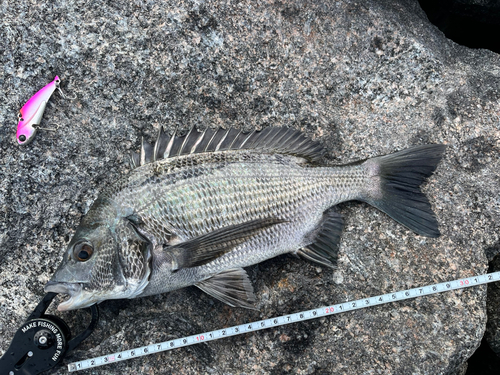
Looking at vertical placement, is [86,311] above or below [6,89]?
below

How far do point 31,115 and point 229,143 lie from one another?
1.24 metres

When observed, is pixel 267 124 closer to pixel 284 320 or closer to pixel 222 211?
pixel 222 211

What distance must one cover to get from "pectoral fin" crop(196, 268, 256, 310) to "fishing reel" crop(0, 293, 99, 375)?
815mm

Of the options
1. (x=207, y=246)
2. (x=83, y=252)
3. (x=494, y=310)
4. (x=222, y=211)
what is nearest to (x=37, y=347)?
(x=83, y=252)

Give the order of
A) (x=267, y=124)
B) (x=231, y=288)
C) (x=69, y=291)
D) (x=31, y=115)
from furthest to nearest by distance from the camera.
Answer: (x=267, y=124)
(x=31, y=115)
(x=231, y=288)
(x=69, y=291)

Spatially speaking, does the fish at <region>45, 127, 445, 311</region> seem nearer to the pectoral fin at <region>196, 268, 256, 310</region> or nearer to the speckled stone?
the pectoral fin at <region>196, 268, 256, 310</region>

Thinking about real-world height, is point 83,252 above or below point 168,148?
below

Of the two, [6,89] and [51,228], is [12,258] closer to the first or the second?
[51,228]

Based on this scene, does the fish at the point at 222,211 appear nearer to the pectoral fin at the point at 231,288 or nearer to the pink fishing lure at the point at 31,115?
the pectoral fin at the point at 231,288

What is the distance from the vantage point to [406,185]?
2.52 metres

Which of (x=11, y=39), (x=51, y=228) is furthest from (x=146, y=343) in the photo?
(x=11, y=39)

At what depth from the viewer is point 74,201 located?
2.57m

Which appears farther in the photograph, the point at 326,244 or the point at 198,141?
the point at 326,244

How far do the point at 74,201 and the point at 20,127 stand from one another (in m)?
0.55
